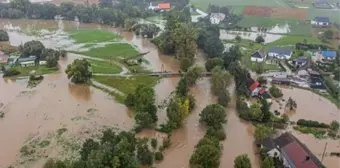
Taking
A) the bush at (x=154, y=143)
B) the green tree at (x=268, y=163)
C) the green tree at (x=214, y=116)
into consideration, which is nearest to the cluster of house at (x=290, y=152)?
the green tree at (x=268, y=163)

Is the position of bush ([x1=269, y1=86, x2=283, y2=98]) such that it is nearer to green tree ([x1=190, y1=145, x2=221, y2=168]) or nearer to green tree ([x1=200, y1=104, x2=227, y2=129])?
green tree ([x1=200, y1=104, x2=227, y2=129])

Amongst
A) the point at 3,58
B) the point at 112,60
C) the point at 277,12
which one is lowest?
the point at 112,60

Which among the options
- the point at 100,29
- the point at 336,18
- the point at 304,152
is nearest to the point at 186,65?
the point at 304,152

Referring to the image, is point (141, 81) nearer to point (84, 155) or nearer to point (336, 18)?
point (84, 155)

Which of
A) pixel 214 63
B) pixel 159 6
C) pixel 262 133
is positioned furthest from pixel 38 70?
pixel 159 6

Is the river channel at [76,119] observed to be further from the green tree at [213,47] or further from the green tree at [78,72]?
the green tree at [213,47]

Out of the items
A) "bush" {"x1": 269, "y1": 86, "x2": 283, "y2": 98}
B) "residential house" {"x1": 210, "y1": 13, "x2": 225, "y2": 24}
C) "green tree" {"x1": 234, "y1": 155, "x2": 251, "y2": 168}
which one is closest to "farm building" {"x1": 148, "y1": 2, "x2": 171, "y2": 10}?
"residential house" {"x1": 210, "y1": 13, "x2": 225, "y2": 24}

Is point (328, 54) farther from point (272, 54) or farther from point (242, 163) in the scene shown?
point (242, 163)
